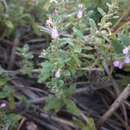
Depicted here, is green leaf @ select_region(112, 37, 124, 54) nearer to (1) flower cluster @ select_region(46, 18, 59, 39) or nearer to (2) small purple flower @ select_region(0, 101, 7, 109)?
(1) flower cluster @ select_region(46, 18, 59, 39)

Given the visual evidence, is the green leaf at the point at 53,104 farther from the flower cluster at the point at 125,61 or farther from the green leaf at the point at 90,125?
the flower cluster at the point at 125,61

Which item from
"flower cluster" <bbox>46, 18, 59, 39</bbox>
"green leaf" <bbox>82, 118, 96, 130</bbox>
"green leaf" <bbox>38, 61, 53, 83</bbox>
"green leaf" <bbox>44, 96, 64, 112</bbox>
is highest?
"flower cluster" <bbox>46, 18, 59, 39</bbox>

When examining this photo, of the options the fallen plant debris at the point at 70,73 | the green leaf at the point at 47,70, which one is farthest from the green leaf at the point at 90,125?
the green leaf at the point at 47,70

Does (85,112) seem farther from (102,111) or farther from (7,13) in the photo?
(7,13)

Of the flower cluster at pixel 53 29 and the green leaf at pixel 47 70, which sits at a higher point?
the flower cluster at pixel 53 29

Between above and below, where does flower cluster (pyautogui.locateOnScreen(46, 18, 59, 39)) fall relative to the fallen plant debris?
Answer: above

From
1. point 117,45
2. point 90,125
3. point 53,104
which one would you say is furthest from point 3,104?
point 117,45

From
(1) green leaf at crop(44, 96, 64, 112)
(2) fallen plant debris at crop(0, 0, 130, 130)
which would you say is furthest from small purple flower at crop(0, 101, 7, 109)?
(1) green leaf at crop(44, 96, 64, 112)

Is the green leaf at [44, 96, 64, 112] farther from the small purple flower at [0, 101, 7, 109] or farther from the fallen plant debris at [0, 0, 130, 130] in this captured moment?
the small purple flower at [0, 101, 7, 109]

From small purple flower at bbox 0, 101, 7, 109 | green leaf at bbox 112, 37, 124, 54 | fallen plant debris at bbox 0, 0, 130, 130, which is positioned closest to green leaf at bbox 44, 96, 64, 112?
fallen plant debris at bbox 0, 0, 130, 130
